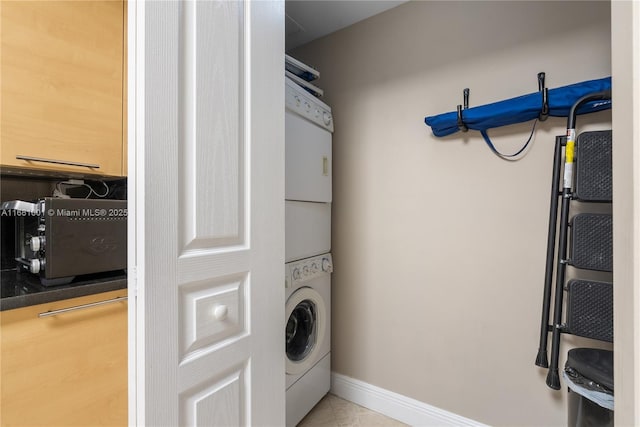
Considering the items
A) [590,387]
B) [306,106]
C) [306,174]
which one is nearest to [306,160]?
[306,174]

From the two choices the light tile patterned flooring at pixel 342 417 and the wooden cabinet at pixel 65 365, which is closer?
the wooden cabinet at pixel 65 365

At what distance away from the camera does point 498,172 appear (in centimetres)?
148

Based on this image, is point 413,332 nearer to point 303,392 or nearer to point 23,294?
point 303,392

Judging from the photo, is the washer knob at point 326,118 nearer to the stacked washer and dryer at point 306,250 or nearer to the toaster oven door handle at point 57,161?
the stacked washer and dryer at point 306,250

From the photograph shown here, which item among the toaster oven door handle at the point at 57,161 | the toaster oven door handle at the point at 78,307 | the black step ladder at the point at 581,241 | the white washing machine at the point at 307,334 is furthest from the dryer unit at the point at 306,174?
the black step ladder at the point at 581,241

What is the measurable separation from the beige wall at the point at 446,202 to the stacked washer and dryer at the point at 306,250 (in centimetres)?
18

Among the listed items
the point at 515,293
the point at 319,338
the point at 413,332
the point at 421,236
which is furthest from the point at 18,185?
the point at 515,293

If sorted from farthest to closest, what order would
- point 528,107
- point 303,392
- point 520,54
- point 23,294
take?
point 303,392 < point 520,54 < point 528,107 < point 23,294

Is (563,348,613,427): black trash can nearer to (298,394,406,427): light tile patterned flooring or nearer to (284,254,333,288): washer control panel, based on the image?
(298,394,406,427): light tile patterned flooring

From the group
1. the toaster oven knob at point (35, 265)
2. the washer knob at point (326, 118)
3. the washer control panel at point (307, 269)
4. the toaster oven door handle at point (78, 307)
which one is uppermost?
the washer knob at point (326, 118)

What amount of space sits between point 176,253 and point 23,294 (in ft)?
2.16

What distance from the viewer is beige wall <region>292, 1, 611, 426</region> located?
1385mm

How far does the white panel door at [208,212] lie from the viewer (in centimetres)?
74

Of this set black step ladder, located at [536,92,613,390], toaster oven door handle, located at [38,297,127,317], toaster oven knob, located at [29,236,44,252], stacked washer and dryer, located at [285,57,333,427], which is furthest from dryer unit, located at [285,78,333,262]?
black step ladder, located at [536,92,613,390]
